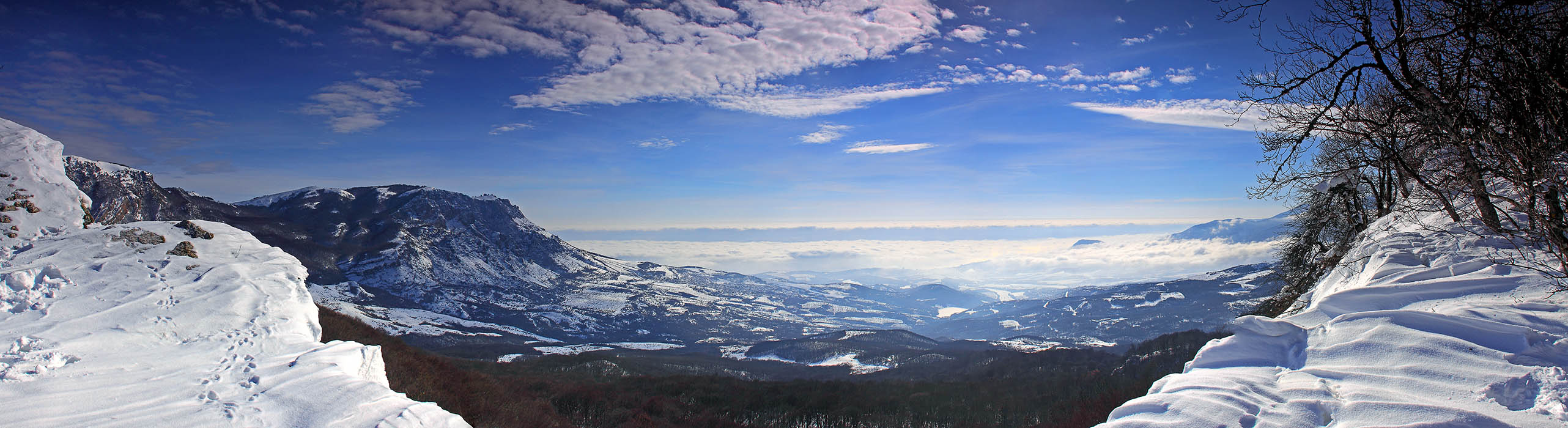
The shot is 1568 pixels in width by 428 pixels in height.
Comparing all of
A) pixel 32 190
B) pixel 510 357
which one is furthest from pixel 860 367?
pixel 32 190

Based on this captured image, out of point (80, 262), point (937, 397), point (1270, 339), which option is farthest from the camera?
point (937, 397)

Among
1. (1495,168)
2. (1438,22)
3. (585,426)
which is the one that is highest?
(1438,22)

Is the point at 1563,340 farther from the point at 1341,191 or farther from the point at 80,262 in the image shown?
the point at 80,262

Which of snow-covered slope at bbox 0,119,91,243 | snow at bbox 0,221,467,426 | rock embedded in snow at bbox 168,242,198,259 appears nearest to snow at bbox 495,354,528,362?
snow-covered slope at bbox 0,119,91,243

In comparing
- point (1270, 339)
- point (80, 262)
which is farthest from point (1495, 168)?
point (80, 262)

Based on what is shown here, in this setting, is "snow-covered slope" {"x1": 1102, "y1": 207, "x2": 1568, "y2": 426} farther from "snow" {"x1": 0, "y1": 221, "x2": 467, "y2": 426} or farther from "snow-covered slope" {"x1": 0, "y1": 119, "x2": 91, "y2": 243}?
"snow-covered slope" {"x1": 0, "y1": 119, "x2": 91, "y2": 243}

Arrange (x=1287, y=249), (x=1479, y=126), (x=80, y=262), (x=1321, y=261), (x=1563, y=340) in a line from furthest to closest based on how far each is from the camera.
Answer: (x=1287, y=249)
(x=1321, y=261)
(x=80, y=262)
(x=1479, y=126)
(x=1563, y=340)

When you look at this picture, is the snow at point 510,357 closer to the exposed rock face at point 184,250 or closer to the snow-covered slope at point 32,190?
the snow-covered slope at point 32,190
